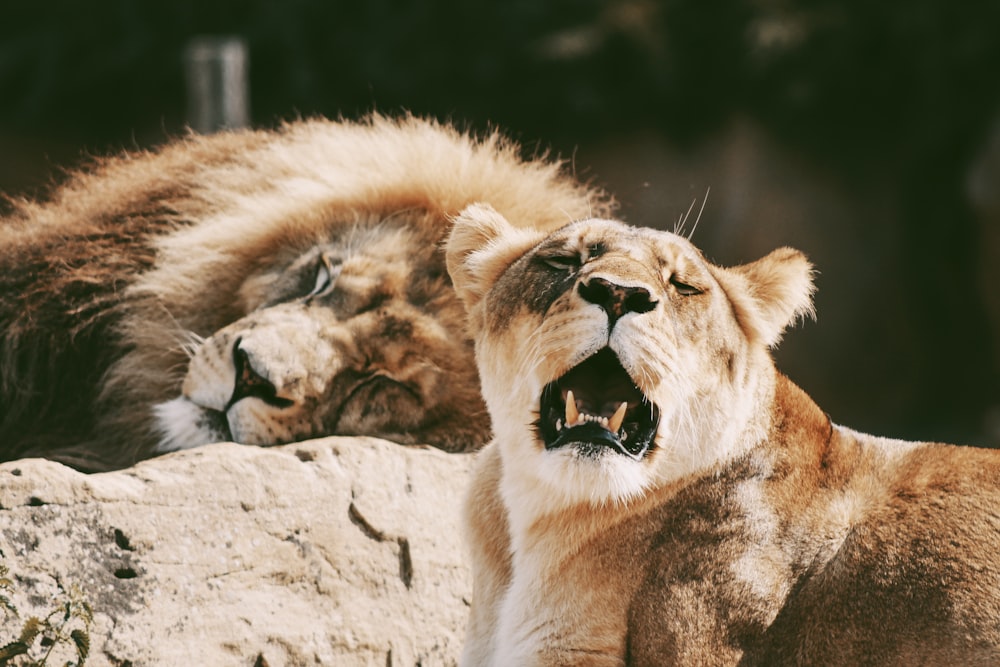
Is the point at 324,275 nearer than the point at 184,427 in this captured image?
No

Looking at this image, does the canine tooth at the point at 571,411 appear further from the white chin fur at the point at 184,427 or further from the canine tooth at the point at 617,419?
the white chin fur at the point at 184,427

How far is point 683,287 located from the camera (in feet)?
10.5

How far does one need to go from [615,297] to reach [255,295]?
6.84 feet

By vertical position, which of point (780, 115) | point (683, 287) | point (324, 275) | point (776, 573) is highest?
point (683, 287)

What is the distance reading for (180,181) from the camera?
5371 mm

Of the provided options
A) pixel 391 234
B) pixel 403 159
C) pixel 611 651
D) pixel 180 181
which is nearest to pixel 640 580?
pixel 611 651

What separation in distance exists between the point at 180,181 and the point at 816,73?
628 centimetres

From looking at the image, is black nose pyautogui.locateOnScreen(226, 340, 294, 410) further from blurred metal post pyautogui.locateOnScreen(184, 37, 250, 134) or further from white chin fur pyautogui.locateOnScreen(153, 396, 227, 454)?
blurred metal post pyautogui.locateOnScreen(184, 37, 250, 134)

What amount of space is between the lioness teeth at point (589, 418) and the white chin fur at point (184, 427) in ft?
5.05

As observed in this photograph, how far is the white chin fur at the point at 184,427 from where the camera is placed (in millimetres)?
4234

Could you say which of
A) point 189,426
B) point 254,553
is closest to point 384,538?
point 254,553

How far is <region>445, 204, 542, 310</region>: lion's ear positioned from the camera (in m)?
3.49

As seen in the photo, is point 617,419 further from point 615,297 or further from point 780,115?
point 780,115

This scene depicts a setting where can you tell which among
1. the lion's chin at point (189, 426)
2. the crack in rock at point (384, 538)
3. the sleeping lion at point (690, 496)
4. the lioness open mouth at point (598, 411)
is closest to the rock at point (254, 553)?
the crack in rock at point (384, 538)
